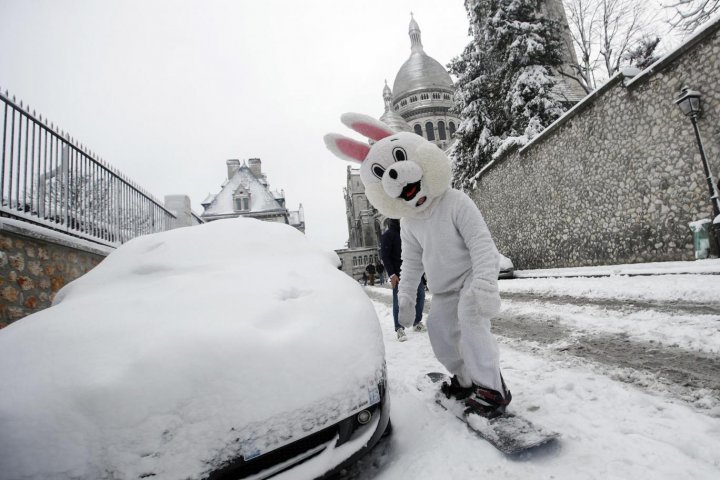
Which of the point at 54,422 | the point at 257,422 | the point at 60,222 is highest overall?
the point at 60,222

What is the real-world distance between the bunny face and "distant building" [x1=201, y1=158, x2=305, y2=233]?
3055cm

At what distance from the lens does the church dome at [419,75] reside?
195 feet

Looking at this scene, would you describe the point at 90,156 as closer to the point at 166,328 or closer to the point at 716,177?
the point at 166,328

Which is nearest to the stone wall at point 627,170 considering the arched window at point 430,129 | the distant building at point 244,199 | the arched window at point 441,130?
the distant building at point 244,199

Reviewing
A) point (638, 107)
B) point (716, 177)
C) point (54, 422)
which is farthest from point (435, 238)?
point (638, 107)

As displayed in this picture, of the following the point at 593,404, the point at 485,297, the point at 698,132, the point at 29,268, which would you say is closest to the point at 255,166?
the point at 29,268

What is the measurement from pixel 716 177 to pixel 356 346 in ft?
28.8

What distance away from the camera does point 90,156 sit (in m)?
5.55

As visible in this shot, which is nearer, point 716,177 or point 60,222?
point 60,222

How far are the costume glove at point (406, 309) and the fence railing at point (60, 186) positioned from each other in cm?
412

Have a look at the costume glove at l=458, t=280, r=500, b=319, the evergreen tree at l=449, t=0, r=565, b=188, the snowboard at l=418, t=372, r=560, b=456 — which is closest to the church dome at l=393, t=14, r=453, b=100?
the evergreen tree at l=449, t=0, r=565, b=188

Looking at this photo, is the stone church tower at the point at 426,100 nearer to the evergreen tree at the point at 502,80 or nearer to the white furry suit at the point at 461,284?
the evergreen tree at the point at 502,80

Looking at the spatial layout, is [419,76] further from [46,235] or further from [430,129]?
[46,235]

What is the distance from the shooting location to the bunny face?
2184 millimetres
